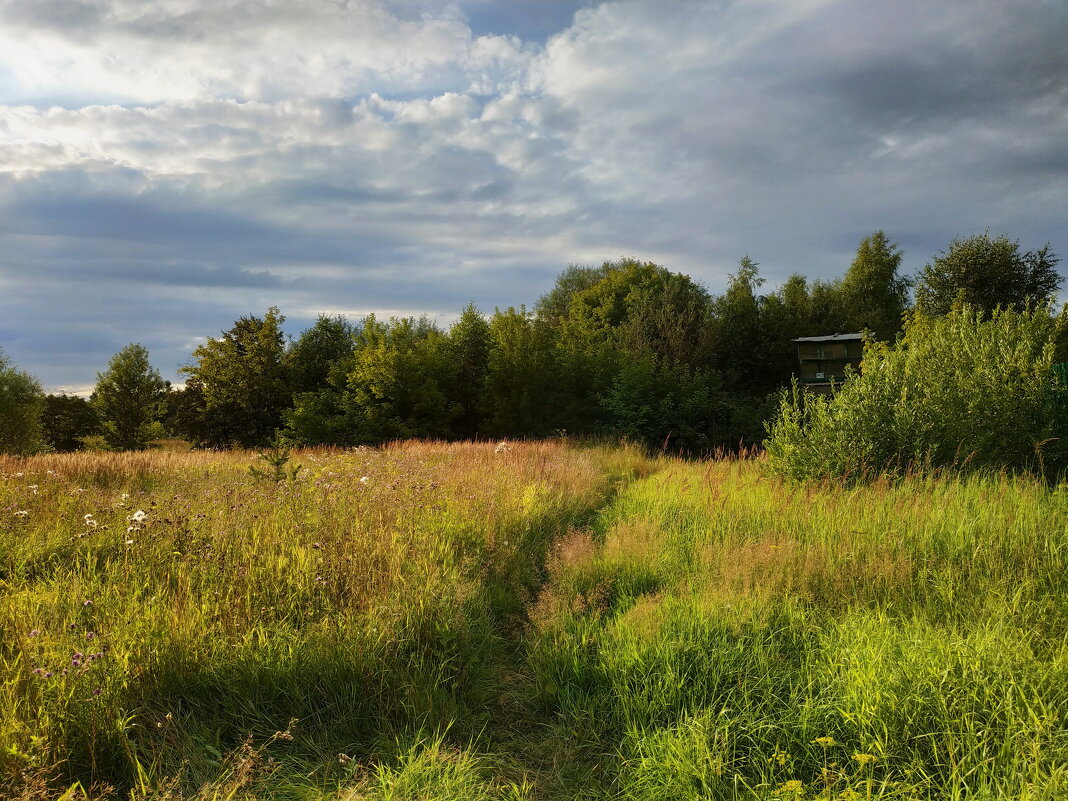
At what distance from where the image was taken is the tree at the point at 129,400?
110 feet

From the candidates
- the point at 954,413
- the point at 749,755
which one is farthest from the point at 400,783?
the point at 954,413

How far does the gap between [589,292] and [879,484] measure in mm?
31235

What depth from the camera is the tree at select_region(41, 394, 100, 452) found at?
158 feet

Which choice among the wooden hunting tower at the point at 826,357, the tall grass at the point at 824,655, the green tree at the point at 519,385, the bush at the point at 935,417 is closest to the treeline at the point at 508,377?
the green tree at the point at 519,385

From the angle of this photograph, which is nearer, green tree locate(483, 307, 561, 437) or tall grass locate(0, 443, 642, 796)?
tall grass locate(0, 443, 642, 796)

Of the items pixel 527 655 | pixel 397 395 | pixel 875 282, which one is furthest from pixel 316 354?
pixel 875 282

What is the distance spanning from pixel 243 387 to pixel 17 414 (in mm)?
23021

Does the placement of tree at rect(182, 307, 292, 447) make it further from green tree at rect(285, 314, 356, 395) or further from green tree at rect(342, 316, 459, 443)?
green tree at rect(342, 316, 459, 443)

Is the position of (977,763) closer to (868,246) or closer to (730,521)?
(730,521)

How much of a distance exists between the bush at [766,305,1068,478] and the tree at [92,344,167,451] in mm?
35303

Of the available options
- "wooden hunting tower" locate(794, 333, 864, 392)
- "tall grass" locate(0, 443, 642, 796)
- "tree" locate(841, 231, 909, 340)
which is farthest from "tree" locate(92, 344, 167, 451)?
"tree" locate(841, 231, 909, 340)

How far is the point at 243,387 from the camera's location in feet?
74.4

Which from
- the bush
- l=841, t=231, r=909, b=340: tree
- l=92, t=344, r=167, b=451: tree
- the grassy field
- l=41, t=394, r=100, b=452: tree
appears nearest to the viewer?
the grassy field

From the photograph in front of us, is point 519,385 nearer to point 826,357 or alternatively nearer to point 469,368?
point 469,368
